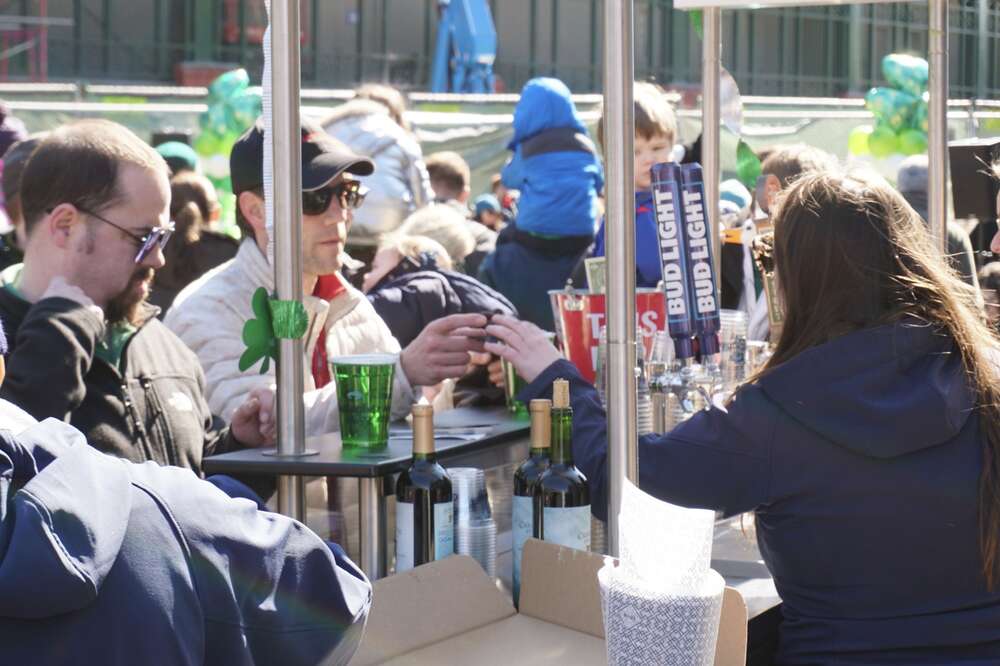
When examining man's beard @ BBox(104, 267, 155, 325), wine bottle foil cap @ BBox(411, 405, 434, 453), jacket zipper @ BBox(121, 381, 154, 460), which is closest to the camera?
wine bottle foil cap @ BBox(411, 405, 434, 453)

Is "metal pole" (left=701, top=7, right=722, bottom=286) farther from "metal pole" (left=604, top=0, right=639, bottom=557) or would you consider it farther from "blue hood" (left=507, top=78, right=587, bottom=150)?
"blue hood" (left=507, top=78, right=587, bottom=150)

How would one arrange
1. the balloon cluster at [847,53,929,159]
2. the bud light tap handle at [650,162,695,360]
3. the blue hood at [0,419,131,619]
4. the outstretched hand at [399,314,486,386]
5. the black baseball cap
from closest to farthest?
the blue hood at [0,419,131,619] < the bud light tap handle at [650,162,695,360] < the outstretched hand at [399,314,486,386] < the black baseball cap < the balloon cluster at [847,53,929,159]

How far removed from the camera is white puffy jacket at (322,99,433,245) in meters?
4.68

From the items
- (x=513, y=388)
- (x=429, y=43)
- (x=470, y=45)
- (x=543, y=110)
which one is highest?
(x=429, y=43)

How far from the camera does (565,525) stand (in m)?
1.77

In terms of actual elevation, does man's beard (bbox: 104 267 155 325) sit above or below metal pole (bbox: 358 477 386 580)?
above

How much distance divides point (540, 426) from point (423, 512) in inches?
7.7

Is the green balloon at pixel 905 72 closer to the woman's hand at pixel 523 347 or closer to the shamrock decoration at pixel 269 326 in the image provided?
the woman's hand at pixel 523 347

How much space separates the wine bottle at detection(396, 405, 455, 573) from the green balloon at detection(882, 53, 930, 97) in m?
6.24

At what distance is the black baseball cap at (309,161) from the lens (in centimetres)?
273

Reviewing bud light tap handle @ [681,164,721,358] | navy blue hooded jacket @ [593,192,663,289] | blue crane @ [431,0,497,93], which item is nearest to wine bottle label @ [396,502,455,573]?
bud light tap handle @ [681,164,721,358]

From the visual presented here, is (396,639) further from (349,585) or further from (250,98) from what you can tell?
(250,98)

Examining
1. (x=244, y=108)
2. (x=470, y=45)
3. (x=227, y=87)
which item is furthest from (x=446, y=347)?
(x=470, y=45)

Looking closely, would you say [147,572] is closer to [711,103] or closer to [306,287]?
[306,287]
